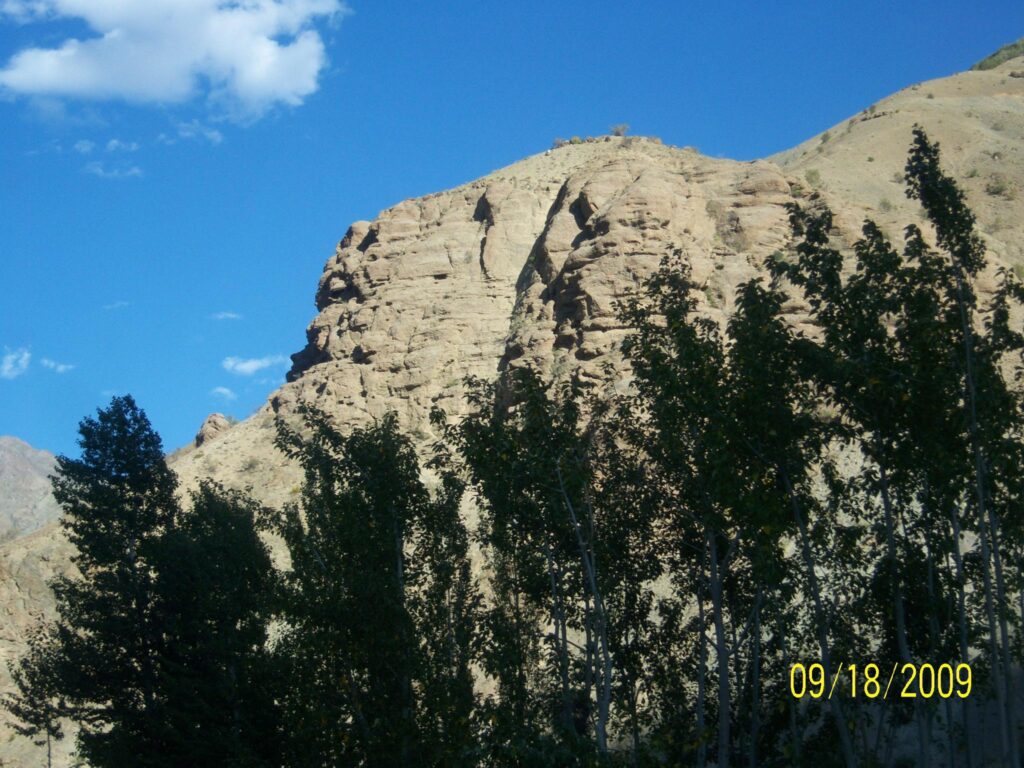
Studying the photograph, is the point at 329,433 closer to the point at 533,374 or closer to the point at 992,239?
the point at 533,374

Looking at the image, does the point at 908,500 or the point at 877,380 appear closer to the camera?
the point at 877,380

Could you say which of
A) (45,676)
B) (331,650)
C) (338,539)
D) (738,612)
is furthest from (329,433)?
(45,676)

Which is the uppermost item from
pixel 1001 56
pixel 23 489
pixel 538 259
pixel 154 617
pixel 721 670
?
pixel 1001 56

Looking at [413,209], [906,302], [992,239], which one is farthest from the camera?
[413,209]

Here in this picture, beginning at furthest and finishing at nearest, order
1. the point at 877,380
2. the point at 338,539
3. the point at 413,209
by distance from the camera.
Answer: the point at 413,209
the point at 338,539
the point at 877,380

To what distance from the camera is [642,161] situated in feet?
202

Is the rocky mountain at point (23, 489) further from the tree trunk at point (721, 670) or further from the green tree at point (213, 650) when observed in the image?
the tree trunk at point (721, 670)

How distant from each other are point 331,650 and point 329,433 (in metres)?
4.87

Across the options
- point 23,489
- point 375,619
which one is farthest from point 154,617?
point 23,489
